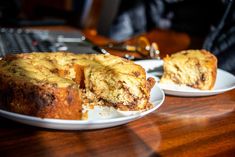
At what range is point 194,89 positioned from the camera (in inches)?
38.8

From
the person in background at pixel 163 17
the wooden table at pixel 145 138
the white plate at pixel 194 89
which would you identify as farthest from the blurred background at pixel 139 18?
the wooden table at pixel 145 138

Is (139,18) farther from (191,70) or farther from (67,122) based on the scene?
(67,122)

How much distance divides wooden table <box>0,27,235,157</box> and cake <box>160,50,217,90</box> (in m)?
0.13

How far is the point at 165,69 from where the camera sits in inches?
40.2

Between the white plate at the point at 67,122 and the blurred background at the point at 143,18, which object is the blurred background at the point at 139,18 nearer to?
the blurred background at the point at 143,18

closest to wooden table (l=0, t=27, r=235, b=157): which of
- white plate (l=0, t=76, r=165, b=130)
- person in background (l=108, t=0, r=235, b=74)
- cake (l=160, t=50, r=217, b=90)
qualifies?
white plate (l=0, t=76, r=165, b=130)

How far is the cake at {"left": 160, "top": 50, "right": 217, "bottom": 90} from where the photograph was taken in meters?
0.99

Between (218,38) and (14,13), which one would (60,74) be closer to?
(218,38)

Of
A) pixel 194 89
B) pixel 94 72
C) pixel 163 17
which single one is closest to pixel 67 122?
pixel 94 72

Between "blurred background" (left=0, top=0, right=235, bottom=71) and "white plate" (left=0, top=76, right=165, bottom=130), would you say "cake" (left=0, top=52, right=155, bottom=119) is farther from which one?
"blurred background" (left=0, top=0, right=235, bottom=71)

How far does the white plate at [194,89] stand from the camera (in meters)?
0.92

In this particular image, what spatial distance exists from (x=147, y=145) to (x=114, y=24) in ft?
4.98

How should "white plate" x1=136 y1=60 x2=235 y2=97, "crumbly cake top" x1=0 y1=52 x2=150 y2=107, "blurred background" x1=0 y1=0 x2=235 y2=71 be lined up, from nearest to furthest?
"crumbly cake top" x1=0 y1=52 x2=150 y2=107 < "white plate" x1=136 y1=60 x2=235 y2=97 < "blurred background" x1=0 y1=0 x2=235 y2=71

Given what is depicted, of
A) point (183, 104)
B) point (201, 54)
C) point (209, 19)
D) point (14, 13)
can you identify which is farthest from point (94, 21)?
point (183, 104)
